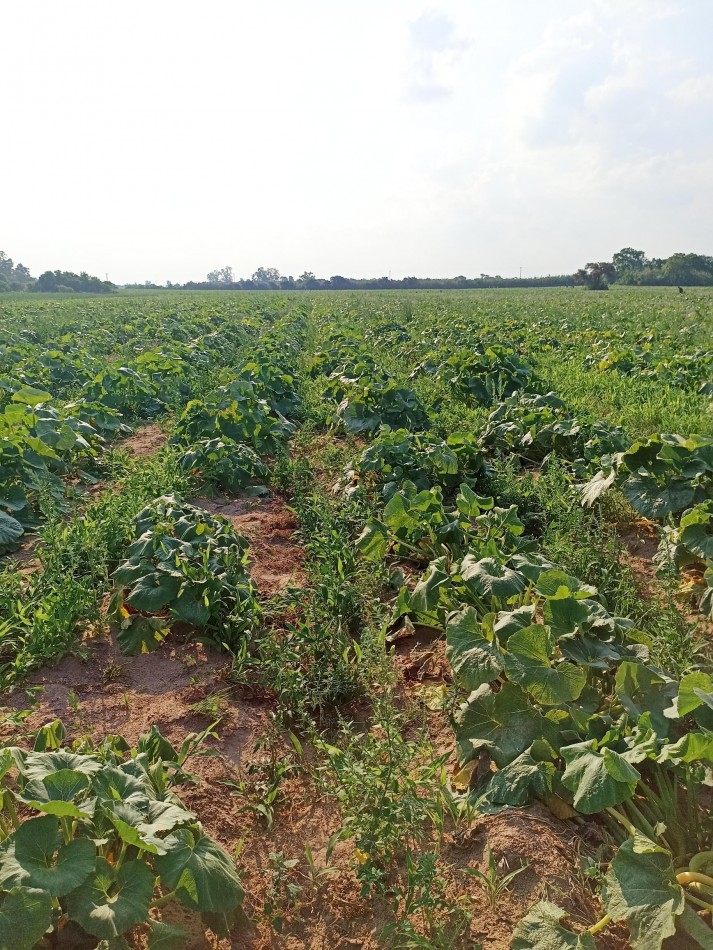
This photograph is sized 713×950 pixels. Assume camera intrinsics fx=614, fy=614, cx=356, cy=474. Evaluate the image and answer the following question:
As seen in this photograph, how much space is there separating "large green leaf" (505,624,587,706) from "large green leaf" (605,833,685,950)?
0.52 meters

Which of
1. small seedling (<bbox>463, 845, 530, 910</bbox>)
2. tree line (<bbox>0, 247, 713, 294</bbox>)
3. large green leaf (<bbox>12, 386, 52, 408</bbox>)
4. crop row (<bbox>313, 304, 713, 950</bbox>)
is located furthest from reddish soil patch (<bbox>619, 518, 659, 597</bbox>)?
tree line (<bbox>0, 247, 713, 294</bbox>)

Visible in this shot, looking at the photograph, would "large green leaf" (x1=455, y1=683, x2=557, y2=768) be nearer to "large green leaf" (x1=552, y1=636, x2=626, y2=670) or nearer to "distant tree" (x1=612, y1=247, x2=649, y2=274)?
"large green leaf" (x1=552, y1=636, x2=626, y2=670)

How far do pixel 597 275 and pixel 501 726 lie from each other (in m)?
72.3

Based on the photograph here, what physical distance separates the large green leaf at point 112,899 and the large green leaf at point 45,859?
58mm

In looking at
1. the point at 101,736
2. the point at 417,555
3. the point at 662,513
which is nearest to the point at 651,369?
the point at 662,513

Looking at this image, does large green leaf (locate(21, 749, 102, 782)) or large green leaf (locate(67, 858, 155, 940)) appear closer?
large green leaf (locate(67, 858, 155, 940))

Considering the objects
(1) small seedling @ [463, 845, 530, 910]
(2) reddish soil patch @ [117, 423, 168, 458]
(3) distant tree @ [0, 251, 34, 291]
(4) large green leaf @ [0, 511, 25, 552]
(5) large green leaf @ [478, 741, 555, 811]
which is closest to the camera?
(1) small seedling @ [463, 845, 530, 910]

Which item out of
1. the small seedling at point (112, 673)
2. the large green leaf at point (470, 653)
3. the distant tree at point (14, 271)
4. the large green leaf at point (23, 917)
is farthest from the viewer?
the distant tree at point (14, 271)

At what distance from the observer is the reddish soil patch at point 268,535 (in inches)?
165

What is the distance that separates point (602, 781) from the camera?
76.5 inches

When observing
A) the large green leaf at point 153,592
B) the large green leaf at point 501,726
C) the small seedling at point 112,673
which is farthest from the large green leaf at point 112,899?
the large green leaf at point 153,592

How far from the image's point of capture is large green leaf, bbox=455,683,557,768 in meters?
2.39

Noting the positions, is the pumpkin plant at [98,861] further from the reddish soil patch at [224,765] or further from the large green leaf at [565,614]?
the large green leaf at [565,614]

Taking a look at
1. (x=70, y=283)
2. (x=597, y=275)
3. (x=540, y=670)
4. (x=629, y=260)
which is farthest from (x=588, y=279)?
(x=540, y=670)
